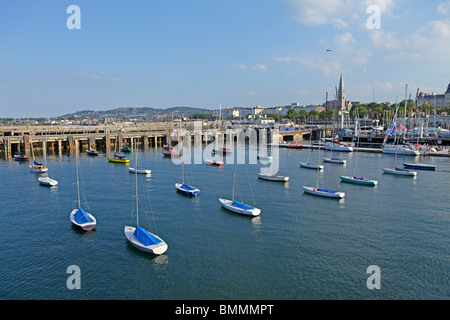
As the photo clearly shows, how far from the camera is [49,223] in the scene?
120ft

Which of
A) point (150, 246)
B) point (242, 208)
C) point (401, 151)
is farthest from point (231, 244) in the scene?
point (401, 151)

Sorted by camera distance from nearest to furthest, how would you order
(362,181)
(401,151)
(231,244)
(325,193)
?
(231,244) → (325,193) → (362,181) → (401,151)

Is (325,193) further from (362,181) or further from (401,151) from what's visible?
(401,151)

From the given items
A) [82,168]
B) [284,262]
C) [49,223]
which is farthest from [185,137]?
[284,262]

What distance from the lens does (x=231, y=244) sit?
102ft

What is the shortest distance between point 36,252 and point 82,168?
45.2m

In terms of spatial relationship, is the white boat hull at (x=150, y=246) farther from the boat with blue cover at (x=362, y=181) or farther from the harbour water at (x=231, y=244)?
the boat with blue cover at (x=362, y=181)

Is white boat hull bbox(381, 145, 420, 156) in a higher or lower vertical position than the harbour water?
higher

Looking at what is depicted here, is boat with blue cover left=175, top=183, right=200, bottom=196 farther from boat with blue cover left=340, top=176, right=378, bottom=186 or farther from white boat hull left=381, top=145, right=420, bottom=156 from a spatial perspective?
white boat hull left=381, top=145, right=420, bottom=156

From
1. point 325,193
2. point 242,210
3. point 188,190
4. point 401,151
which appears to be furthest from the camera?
point 401,151

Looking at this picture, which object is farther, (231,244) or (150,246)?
(231,244)

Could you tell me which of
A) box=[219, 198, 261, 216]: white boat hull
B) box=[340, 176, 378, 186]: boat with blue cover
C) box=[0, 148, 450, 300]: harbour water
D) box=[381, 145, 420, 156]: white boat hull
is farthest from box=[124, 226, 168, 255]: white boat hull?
box=[381, 145, 420, 156]: white boat hull

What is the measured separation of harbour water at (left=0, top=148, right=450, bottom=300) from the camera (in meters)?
23.9

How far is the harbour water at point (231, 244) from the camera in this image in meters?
23.9
